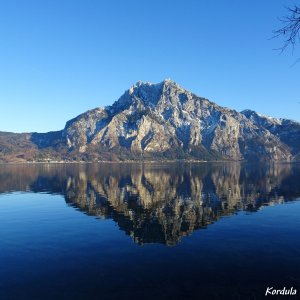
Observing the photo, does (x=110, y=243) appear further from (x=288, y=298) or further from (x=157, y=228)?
(x=288, y=298)

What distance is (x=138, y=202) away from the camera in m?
98.4

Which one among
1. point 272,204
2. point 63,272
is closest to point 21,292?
point 63,272

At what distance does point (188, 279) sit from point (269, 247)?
59.9 ft

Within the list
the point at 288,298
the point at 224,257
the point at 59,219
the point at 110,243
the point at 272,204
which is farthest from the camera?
the point at 272,204

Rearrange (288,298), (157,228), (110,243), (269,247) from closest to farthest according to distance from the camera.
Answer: (288,298) < (269,247) < (110,243) < (157,228)

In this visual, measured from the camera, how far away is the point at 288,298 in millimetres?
32938

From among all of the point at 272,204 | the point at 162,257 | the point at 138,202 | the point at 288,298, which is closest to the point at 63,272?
the point at 162,257

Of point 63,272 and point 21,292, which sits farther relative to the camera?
point 63,272

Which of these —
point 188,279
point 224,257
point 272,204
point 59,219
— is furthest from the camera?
point 272,204

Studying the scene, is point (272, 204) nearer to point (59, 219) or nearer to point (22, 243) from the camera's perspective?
point (59, 219)

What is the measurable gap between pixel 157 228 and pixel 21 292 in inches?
1308

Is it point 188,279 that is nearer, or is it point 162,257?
point 188,279

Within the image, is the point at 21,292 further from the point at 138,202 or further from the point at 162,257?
the point at 138,202

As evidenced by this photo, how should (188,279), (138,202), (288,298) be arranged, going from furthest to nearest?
(138,202) → (188,279) → (288,298)
